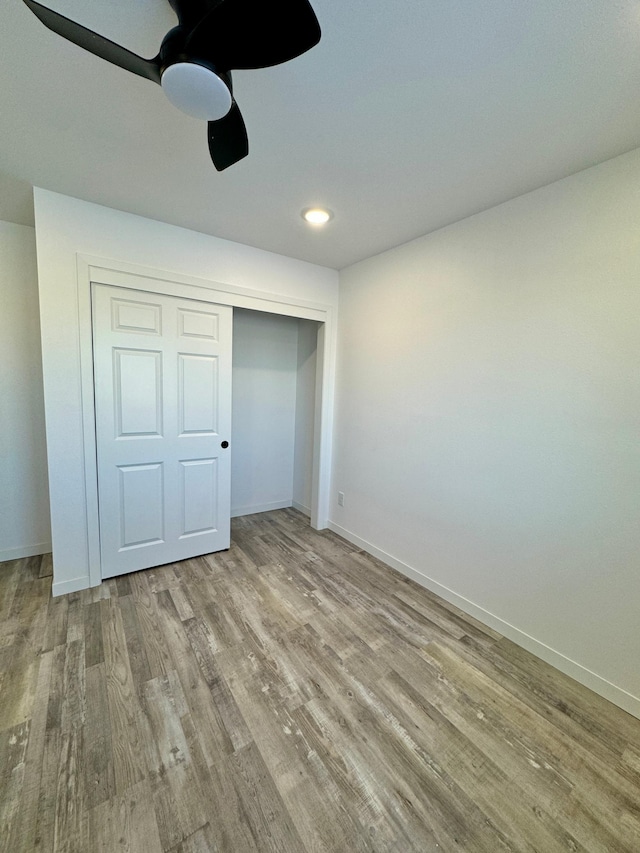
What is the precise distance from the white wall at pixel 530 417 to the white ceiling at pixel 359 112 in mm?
327

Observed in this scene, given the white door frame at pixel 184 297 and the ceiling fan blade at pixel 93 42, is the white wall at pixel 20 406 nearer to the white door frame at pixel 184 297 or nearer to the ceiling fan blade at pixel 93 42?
the white door frame at pixel 184 297

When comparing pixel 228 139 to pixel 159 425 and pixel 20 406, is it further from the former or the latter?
pixel 20 406

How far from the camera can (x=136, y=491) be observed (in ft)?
7.96

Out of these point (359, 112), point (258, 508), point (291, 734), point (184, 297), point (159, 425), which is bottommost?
point (291, 734)

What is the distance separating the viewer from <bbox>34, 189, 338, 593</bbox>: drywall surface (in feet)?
6.60

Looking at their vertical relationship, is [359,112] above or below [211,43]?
above

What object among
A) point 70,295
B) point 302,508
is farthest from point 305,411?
point 70,295

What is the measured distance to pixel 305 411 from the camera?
3756mm

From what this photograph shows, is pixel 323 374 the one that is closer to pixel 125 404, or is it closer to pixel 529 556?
pixel 125 404

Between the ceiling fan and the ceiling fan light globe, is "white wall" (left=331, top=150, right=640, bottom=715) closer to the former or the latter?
the ceiling fan

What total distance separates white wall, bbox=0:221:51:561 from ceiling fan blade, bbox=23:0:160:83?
2.19 meters

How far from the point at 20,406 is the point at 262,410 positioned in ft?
6.69

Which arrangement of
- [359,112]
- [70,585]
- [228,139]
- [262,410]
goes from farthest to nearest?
[262,410], [70,585], [359,112], [228,139]

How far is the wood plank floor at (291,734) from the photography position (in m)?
1.08
